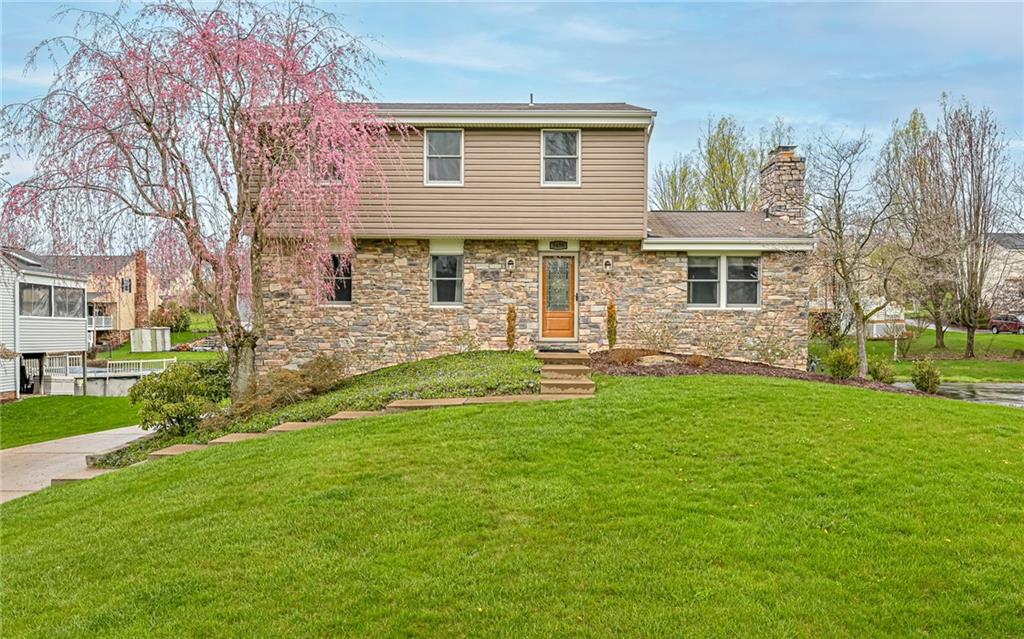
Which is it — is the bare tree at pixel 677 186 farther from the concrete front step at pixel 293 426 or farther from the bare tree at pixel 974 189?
the concrete front step at pixel 293 426

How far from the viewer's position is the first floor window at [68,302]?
24375 mm

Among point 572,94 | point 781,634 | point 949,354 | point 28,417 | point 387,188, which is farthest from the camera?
point 949,354

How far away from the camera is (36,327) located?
76.2 ft

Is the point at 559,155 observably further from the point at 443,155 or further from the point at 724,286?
the point at 724,286

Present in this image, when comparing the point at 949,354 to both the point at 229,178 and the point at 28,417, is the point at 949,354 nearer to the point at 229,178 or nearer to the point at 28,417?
the point at 229,178

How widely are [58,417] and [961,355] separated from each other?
31079 millimetres

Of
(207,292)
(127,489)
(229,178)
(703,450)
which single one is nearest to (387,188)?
(229,178)

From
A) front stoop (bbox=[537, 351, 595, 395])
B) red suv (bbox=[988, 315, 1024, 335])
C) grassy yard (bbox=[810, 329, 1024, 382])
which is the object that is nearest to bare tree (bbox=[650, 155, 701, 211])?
grassy yard (bbox=[810, 329, 1024, 382])

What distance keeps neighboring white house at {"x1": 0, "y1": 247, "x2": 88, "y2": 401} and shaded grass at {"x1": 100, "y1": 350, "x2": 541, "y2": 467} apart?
1435 cm

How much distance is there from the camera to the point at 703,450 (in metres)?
6.35

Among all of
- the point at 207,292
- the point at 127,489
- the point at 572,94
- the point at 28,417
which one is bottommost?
the point at 28,417

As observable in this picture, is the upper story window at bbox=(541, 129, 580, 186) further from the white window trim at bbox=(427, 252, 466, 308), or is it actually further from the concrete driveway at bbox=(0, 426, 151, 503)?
the concrete driveway at bbox=(0, 426, 151, 503)

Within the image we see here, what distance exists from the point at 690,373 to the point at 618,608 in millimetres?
8620

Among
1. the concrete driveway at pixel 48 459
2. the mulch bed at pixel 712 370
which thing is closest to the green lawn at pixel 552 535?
the concrete driveway at pixel 48 459
